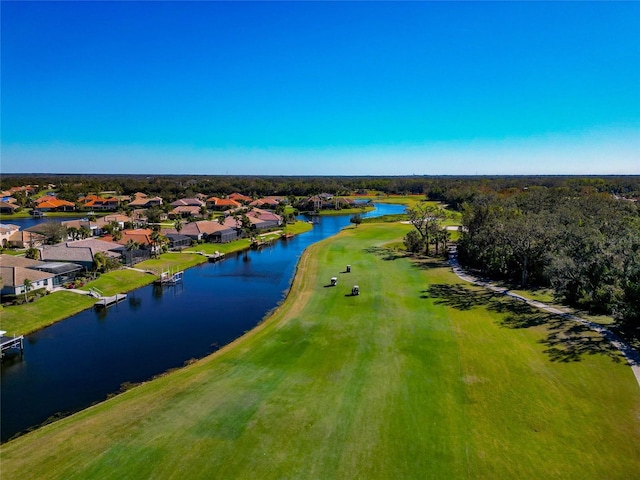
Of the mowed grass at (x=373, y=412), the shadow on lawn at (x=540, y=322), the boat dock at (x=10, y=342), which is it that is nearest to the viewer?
the mowed grass at (x=373, y=412)

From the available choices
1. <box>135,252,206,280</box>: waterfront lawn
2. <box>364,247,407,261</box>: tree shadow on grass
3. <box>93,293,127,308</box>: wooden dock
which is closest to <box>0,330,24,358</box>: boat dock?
<box>93,293,127,308</box>: wooden dock

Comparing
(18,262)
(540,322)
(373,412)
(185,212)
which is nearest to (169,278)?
(18,262)

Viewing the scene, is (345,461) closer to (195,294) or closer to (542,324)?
(542,324)

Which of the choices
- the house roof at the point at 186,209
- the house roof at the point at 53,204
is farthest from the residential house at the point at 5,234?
the house roof at the point at 53,204

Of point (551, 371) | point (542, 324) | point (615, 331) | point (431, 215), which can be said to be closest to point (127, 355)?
point (551, 371)

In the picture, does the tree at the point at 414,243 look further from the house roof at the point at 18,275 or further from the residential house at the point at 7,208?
the residential house at the point at 7,208

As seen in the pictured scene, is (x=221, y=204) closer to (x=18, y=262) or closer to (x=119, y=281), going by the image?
(x=119, y=281)

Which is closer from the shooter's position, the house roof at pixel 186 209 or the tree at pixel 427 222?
the tree at pixel 427 222
